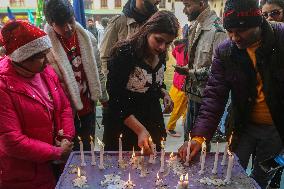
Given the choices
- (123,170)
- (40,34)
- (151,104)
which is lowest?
(123,170)

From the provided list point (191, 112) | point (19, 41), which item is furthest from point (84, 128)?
point (191, 112)

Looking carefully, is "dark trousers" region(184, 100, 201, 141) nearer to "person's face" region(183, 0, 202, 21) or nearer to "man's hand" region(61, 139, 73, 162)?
"person's face" region(183, 0, 202, 21)

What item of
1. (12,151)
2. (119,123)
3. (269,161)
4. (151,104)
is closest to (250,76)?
(269,161)

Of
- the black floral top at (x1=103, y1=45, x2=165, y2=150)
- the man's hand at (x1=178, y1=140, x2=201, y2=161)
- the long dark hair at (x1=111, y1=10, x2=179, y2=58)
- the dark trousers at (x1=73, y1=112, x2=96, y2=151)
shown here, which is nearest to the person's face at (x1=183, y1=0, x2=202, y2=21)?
the black floral top at (x1=103, y1=45, x2=165, y2=150)

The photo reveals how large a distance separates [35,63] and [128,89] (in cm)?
82

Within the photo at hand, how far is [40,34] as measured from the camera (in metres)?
2.72

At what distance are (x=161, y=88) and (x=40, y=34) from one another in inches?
48.9

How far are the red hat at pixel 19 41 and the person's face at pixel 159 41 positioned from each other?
921 mm

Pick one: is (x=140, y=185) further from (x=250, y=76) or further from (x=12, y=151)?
(x=250, y=76)

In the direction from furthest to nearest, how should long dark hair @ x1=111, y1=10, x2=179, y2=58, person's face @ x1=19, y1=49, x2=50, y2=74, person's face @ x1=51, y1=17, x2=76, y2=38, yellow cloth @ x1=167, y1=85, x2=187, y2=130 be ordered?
yellow cloth @ x1=167, y1=85, x2=187, y2=130 < person's face @ x1=51, y1=17, x2=76, y2=38 < long dark hair @ x1=111, y1=10, x2=179, y2=58 < person's face @ x1=19, y1=49, x2=50, y2=74

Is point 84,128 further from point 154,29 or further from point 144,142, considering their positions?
point 154,29

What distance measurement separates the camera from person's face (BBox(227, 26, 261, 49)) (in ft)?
8.42

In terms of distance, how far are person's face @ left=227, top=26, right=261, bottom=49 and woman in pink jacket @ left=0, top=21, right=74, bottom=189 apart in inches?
60.5

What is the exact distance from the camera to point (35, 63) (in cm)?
266
